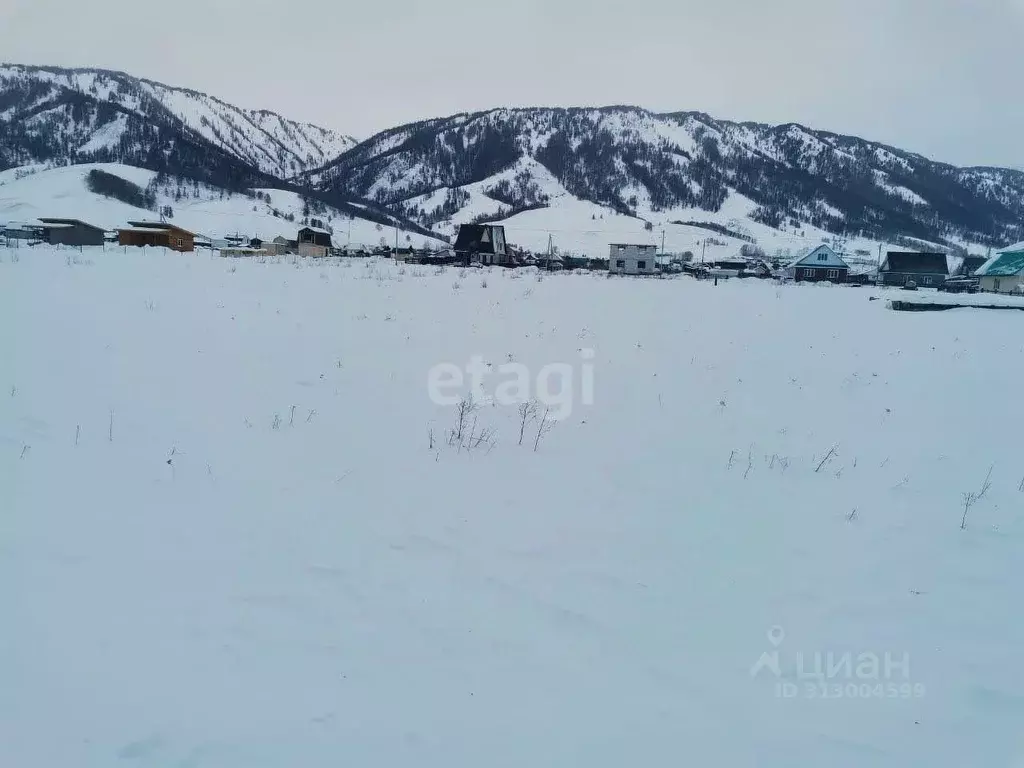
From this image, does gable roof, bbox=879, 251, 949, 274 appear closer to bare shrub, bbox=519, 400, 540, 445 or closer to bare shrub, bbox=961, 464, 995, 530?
bare shrub, bbox=961, 464, 995, 530

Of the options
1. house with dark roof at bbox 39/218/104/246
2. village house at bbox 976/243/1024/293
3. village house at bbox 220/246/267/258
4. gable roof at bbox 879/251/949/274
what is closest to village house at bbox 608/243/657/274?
gable roof at bbox 879/251/949/274

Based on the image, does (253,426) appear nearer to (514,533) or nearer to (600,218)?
(514,533)

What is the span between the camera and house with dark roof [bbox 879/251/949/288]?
73125mm

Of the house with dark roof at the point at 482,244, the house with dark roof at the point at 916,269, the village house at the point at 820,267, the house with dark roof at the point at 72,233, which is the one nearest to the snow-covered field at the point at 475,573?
the house with dark roof at the point at 482,244

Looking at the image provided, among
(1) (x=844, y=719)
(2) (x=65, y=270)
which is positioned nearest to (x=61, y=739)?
(1) (x=844, y=719)

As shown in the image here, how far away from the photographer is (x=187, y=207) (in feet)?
413

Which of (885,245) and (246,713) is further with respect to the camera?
(885,245)

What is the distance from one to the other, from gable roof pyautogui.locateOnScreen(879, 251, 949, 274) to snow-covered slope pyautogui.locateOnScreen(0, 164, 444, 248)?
79.9 meters

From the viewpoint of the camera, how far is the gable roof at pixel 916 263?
73.1 metres

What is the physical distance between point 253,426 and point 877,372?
11.8m

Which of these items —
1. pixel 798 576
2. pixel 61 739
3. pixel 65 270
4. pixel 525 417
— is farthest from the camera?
pixel 65 270

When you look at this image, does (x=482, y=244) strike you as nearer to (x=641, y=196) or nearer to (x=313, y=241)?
(x=313, y=241)

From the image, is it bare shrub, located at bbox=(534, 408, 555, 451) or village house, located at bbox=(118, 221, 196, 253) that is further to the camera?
village house, located at bbox=(118, 221, 196, 253)

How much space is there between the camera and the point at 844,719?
128 inches
